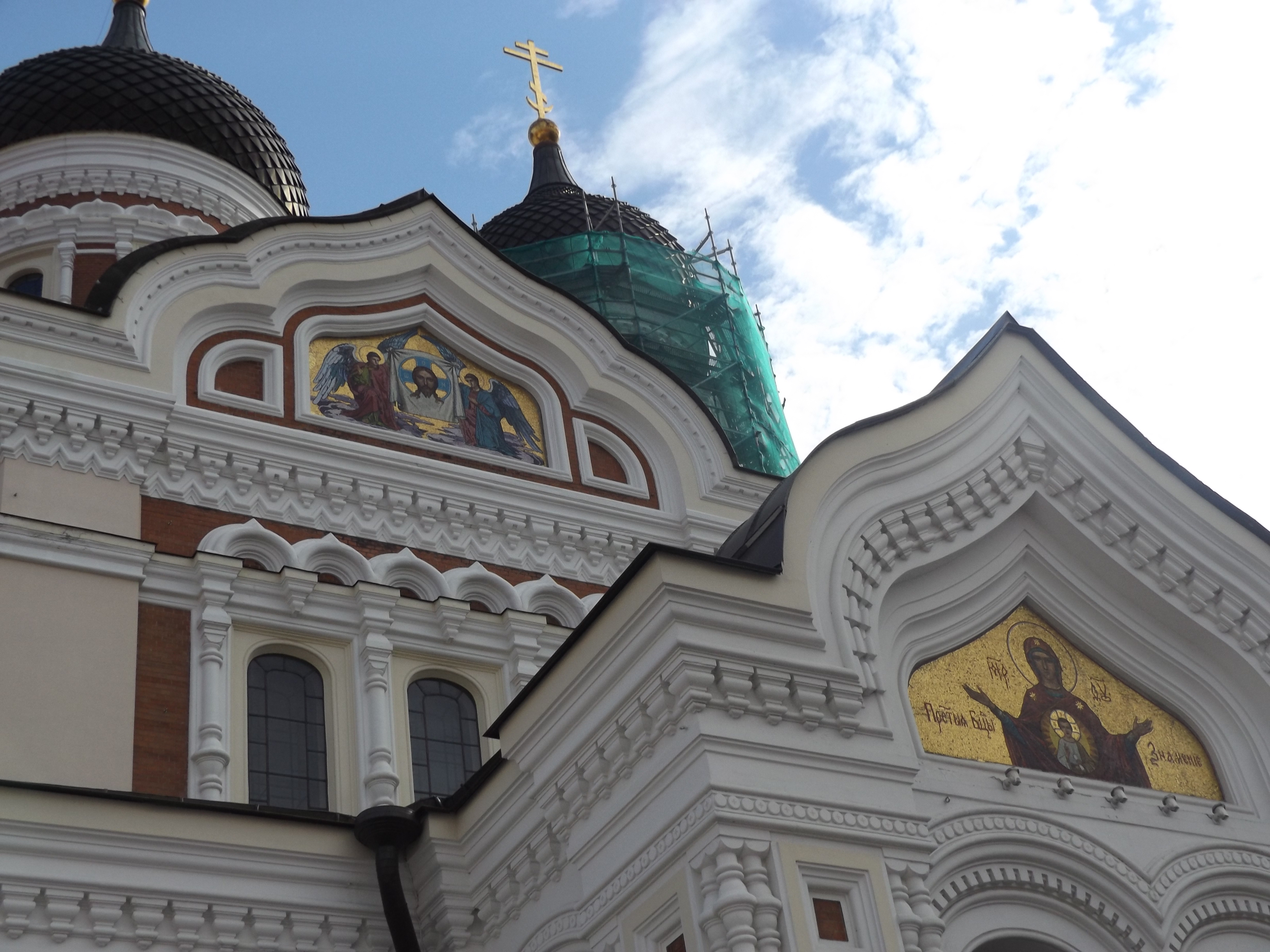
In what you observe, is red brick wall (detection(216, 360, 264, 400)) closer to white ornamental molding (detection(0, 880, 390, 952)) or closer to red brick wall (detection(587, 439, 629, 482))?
red brick wall (detection(587, 439, 629, 482))

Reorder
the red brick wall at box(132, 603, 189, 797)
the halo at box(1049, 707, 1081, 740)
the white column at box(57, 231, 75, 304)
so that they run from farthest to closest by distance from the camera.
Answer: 1. the white column at box(57, 231, 75, 304)
2. the red brick wall at box(132, 603, 189, 797)
3. the halo at box(1049, 707, 1081, 740)

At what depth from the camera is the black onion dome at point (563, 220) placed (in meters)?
19.5

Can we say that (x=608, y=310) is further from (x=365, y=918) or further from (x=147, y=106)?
(x=365, y=918)

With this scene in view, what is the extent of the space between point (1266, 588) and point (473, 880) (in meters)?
4.43

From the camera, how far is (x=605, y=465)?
40.2ft

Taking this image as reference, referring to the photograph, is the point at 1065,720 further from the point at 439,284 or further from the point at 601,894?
the point at 439,284

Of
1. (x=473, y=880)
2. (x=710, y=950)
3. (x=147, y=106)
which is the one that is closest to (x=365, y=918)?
(x=473, y=880)

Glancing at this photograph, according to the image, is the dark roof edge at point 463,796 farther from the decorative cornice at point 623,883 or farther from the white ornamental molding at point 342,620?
the white ornamental molding at point 342,620

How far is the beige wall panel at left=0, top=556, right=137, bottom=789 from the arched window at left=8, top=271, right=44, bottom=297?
6146 mm

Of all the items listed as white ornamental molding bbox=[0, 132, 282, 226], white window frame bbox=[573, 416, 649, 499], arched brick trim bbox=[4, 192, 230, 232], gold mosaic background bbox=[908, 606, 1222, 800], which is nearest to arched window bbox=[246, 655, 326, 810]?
white window frame bbox=[573, 416, 649, 499]

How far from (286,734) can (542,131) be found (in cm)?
1389

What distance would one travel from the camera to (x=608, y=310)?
17.9 metres

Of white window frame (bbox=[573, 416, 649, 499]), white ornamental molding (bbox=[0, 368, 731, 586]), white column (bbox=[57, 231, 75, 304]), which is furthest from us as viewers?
white column (bbox=[57, 231, 75, 304])

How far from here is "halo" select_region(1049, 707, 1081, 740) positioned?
26.5ft
